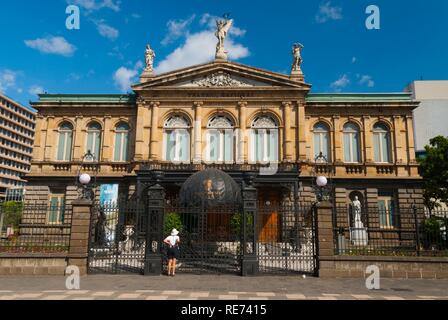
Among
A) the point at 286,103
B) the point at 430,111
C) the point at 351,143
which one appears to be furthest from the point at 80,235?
the point at 430,111

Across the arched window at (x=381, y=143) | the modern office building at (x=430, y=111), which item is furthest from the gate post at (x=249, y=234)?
the modern office building at (x=430, y=111)

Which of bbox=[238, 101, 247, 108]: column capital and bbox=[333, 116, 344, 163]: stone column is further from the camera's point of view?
bbox=[333, 116, 344, 163]: stone column

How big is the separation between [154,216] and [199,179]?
177 inches

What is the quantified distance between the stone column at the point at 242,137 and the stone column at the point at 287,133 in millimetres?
2995

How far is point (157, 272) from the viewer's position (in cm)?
1492

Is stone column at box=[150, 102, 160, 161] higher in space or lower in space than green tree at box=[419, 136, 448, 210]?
higher

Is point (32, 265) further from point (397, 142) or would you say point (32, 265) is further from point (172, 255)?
point (397, 142)

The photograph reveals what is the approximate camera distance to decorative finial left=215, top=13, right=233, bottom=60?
31303 mm

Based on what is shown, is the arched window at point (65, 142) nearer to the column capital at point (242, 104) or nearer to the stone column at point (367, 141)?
the column capital at point (242, 104)

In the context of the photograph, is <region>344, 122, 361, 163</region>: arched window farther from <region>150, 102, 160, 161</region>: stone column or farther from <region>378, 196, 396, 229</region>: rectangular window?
<region>150, 102, 160, 161</region>: stone column

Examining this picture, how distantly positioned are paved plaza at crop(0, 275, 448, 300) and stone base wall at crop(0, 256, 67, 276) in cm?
76

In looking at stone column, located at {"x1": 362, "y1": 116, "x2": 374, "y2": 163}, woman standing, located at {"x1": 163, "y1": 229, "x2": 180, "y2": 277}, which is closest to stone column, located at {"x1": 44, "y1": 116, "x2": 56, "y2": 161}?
woman standing, located at {"x1": 163, "y1": 229, "x2": 180, "y2": 277}
